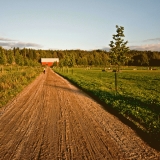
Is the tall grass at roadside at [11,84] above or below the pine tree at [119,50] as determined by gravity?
below

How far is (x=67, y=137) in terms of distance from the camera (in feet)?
19.8

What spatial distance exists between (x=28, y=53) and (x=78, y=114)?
187 metres

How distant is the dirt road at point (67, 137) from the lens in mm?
4891

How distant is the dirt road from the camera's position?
4.89 meters

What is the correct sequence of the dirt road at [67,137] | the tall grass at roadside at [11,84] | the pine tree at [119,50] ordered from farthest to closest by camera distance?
the pine tree at [119,50] < the tall grass at roadside at [11,84] < the dirt road at [67,137]

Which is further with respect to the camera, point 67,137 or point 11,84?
point 11,84

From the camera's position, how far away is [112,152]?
500cm

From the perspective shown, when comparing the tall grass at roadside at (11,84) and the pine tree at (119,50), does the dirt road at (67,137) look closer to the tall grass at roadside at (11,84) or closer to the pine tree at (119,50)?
the tall grass at roadside at (11,84)

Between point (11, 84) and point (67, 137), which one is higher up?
point (11, 84)

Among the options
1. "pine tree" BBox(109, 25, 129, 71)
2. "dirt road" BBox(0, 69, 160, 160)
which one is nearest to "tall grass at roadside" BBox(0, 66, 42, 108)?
"dirt road" BBox(0, 69, 160, 160)

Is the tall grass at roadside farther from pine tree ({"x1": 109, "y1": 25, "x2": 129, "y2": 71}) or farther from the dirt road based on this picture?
pine tree ({"x1": 109, "y1": 25, "x2": 129, "y2": 71})

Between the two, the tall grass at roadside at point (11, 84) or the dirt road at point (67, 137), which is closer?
the dirt road at point (67, 137)

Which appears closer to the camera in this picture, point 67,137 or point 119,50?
point 67,137

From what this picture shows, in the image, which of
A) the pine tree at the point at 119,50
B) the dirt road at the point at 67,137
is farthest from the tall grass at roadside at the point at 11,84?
the pine tree at the point at 119,50
